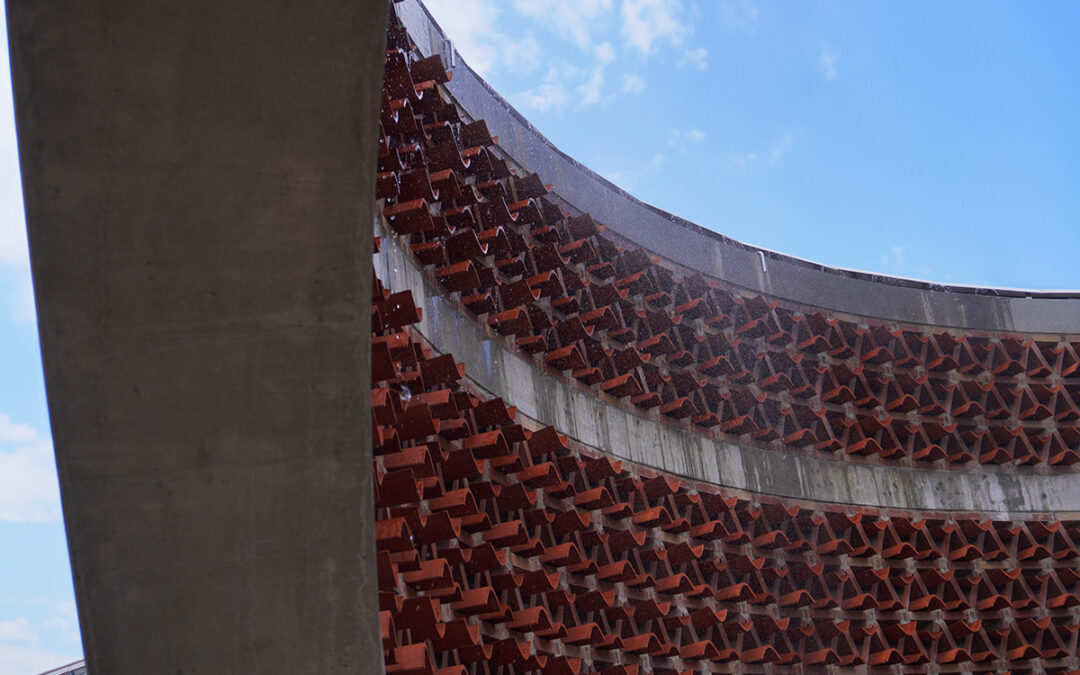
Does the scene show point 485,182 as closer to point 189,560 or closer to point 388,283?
point 388,283

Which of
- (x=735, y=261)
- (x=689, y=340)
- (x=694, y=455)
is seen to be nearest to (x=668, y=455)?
(x=694, y=455)

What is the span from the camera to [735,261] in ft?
62.2

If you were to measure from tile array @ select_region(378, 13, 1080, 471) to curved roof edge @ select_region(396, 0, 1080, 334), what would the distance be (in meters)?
0.30

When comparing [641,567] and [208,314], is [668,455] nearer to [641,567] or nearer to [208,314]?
[641,567]

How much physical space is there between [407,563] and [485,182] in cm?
584

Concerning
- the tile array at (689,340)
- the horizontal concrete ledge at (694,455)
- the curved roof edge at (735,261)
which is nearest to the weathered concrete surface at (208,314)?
the tile array at (689,340)

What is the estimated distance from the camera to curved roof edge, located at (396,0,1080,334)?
1414 centimetres

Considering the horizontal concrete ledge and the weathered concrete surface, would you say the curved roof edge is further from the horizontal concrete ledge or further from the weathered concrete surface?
the weathered concrete surface

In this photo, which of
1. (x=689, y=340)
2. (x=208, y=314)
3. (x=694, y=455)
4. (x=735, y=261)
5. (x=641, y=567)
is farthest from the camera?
(x=735, y=261)

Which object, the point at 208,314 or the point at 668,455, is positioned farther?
the point at 668,455

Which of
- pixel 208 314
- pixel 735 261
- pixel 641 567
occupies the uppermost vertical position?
pixel 735 261

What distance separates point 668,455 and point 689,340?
2.07 meters

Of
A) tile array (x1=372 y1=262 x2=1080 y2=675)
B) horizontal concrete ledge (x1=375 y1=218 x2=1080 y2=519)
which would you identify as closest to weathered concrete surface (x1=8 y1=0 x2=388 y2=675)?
tile array (x1=372 y1=262 x2=1080 y2=675)

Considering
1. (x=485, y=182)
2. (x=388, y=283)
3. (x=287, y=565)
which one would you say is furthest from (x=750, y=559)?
(x=287, y=565)
